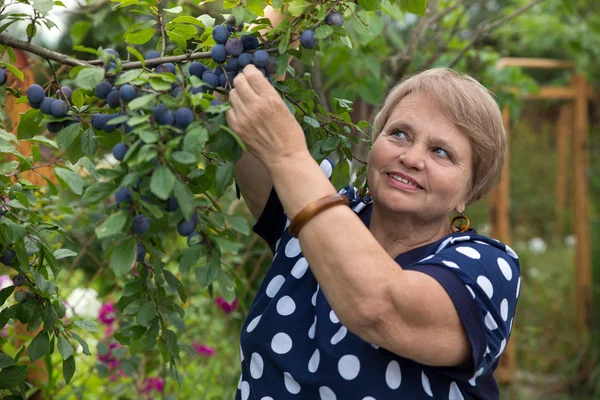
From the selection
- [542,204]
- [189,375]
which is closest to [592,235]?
[542,204]

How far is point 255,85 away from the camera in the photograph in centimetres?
125

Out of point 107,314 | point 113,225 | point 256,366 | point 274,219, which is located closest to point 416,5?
point 274,219

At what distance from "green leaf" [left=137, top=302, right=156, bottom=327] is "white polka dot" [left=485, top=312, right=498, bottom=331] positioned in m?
0.70

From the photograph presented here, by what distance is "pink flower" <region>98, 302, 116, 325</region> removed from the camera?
267cm

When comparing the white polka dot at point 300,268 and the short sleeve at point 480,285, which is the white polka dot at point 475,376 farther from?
the white polka dot at point 300,268

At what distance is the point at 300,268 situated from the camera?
1690mm

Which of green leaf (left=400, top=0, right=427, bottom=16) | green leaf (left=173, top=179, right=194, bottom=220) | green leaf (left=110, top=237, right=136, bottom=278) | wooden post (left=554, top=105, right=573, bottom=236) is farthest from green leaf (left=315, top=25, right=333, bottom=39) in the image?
wooden post (left=554, top=105, right=573, bottom=236)

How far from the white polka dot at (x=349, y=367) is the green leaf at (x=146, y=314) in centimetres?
42

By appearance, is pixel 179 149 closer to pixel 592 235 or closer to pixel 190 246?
pixel 190 246

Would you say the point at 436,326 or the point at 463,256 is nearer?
the point at 436,326

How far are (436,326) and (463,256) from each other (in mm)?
198

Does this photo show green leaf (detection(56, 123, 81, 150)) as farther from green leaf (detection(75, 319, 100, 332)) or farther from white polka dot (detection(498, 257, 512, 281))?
white polka dot (detection(498, 257, 512, 281))

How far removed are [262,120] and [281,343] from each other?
1.95 feet

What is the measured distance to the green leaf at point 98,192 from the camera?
116cm
